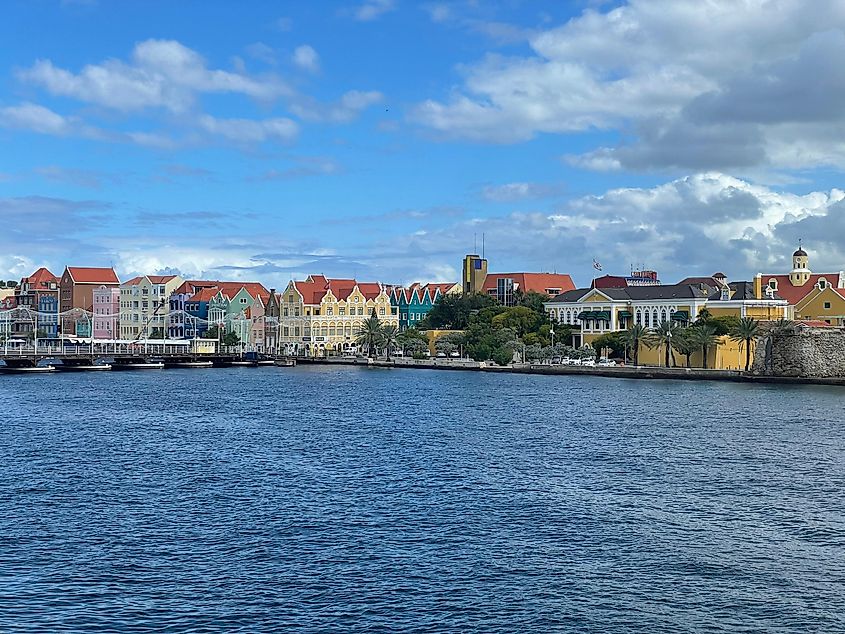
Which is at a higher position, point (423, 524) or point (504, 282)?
point (504, 282)

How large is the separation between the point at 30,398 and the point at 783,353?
51.2m

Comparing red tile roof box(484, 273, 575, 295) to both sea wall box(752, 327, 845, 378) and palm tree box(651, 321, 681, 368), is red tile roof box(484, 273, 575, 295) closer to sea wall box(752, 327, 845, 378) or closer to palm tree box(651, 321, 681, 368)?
palm tree box(651, 321, 681, 368)

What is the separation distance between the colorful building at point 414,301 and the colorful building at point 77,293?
1556 inches

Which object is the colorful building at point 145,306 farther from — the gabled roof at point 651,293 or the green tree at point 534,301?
the gabled roof at point 651,293

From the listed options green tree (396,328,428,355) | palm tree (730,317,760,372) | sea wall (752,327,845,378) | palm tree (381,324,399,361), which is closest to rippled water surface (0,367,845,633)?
sea wall (752,327,845,378)

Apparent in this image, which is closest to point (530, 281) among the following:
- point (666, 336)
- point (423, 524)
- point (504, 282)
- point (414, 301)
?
point (504, 282)

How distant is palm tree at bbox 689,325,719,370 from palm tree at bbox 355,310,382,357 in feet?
119

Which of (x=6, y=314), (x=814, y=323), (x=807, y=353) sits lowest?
(x=807, y=353)

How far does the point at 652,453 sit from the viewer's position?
3488cm

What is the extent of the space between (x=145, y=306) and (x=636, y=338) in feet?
A: 229

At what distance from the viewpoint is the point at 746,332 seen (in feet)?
256

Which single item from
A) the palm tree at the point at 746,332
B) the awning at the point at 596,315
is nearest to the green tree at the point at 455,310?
the awning at the point at 596,315

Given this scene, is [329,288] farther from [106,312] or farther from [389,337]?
[106,312]

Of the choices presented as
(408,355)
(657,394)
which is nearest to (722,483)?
(657,394)
